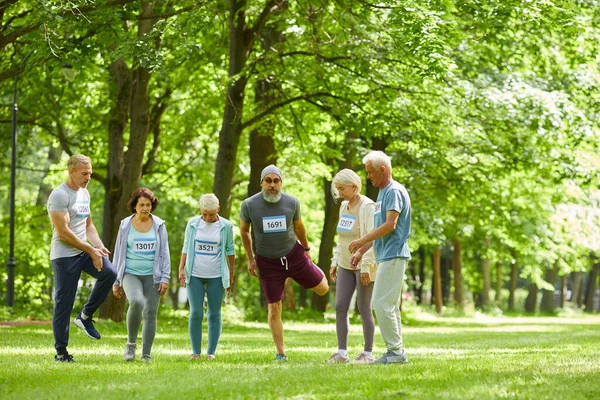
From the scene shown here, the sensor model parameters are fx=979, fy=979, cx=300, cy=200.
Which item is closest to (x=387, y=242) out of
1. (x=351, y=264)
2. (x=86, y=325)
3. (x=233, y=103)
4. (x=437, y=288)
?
(x=351, y=264)

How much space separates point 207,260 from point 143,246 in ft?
2.43

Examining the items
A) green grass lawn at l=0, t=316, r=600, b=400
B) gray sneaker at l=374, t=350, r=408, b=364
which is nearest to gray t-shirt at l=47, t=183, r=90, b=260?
green grass lawn at l=0, t=316, r=600, b=400

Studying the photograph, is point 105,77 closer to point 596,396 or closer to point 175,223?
point 175,223

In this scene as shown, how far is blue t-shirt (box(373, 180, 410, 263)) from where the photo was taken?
32.3ft

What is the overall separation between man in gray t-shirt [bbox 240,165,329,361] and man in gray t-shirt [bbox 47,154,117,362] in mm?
1623

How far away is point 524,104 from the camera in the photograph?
24672 mm

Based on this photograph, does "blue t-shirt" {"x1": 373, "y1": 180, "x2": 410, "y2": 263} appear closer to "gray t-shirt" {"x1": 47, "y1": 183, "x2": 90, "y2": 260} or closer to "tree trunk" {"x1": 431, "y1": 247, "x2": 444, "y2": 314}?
"gray t-shirt" {"x1": 47, "y1": 183, "x2": 90, "y2": 260}

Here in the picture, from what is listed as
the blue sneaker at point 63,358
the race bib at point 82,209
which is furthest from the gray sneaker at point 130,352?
the race bib at point 82,209

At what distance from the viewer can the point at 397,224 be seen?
9.96m

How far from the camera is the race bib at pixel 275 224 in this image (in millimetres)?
10656

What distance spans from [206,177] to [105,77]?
8803 millimetres

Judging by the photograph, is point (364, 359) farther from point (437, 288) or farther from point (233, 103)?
point (437, 288)

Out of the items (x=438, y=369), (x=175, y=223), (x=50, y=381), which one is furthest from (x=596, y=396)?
(x=175, y=223)

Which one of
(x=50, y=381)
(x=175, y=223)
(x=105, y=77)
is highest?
(x=105, y=77)
